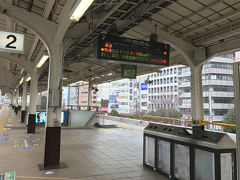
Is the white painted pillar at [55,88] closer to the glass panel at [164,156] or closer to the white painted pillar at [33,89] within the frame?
the glass panel at [164,156]

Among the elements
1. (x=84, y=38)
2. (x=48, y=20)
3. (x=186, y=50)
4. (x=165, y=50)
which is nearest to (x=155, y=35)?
(x=165, y=50)

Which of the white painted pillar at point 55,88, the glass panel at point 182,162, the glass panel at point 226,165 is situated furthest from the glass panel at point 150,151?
the white painted pillar at point 55,88

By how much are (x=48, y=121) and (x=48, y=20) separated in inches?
147

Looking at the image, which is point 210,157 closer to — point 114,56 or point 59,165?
point 114,56

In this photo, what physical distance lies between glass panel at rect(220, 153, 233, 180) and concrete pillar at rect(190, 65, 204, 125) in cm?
474

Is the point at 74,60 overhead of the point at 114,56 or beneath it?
overhead

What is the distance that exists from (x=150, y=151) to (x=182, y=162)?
1664 mm

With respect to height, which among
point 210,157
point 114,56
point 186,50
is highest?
point 186,50

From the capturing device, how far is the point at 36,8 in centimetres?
765

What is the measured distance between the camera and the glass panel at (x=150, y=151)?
7.25 metres

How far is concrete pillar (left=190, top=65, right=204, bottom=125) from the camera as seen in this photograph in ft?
31.4

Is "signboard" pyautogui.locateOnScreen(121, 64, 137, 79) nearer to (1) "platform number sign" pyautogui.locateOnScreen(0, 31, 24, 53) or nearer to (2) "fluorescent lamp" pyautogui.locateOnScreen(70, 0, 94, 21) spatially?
(1) "platform number sign" pyautogui.locateOnScreen(0, 31, 24, 53)

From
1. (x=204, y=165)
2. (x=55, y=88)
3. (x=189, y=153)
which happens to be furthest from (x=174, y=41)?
(x=204, y=165)

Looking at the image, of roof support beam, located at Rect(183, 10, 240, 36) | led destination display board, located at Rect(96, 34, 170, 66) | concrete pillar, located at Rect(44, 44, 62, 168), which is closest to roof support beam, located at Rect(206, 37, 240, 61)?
roof support beam, located at Rect(183, 10, 240, 36)
